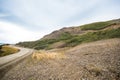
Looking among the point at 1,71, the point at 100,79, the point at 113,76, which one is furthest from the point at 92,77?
the point at 1,71

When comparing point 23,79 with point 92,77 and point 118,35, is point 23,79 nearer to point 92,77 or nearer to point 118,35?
point 92,77

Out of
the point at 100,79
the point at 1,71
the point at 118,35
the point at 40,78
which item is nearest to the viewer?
the point at 100,79

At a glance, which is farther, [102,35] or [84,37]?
[84,37]

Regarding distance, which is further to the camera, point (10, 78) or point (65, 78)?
point (10, 78)

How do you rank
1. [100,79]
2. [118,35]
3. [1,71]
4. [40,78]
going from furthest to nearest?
[118,35]
[1,71]
[40,78]
[100,79]

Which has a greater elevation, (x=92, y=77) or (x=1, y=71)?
(x=1, y=71)

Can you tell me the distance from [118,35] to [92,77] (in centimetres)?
5071

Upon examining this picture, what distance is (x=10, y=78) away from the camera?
65.2 ft

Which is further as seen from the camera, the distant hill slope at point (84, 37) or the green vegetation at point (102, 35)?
the distant hill slope at point (84, 37)

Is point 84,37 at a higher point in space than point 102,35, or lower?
higher

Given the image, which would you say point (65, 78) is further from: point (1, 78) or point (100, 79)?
point (1, 78)

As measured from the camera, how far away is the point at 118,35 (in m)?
64.9

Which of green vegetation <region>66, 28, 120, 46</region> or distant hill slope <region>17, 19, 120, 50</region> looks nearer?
green vegetation <region>66, 28, 120, 46</region>

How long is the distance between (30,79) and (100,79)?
24.7 ft
